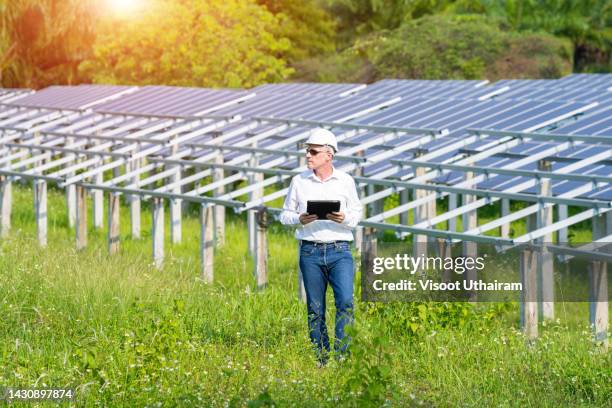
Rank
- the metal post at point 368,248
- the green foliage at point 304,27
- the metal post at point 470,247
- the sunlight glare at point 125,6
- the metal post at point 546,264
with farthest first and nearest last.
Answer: the green foliage at point 304,27, the sunlight glare at point 125,6, the metal post at point 470,247, the metal post at point 368,248, the metal post at point 546,264

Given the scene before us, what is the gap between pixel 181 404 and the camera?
8.75 m

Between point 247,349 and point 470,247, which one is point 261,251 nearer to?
point 470,247

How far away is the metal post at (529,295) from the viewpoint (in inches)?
452

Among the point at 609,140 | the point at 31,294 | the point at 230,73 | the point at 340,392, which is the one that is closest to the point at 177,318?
the point at 31,294

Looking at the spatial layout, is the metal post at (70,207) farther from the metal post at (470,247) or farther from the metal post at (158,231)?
the metal post at (470,247)

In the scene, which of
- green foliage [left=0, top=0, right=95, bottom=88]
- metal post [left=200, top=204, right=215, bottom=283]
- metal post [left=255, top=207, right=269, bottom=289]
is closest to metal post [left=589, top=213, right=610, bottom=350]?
metal post [left=255, top=207, right=269, bottom=289]

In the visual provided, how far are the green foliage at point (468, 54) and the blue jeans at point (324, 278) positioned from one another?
1162 inches

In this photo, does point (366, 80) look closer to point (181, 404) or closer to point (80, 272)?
point (80, 272)

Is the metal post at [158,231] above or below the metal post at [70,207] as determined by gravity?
below

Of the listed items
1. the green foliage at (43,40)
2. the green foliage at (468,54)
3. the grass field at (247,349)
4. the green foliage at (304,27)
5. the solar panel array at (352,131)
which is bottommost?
the grass field at (247,349)

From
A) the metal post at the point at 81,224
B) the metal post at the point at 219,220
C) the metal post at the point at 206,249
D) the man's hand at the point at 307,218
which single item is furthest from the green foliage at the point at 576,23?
the man's hand at the point at 307,218

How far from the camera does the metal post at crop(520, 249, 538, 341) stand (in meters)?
11.5

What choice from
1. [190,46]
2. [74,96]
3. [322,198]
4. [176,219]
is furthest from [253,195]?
[190,46]

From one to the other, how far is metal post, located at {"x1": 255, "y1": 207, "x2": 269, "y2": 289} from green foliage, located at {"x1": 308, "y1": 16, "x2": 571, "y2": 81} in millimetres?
25459
